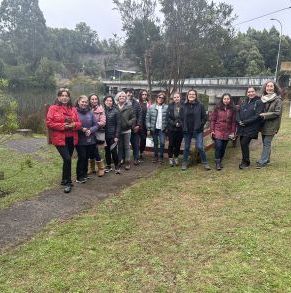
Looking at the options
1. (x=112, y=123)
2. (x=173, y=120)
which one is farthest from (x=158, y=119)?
(x=112, y=123)

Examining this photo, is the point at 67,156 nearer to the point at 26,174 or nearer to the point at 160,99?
the point at 26,174

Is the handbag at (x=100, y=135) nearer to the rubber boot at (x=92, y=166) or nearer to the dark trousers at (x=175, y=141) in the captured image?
Result: the rubber boot at (x=92, y=166)

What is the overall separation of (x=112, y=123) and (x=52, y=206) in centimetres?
220

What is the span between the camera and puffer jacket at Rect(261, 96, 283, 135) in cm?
682

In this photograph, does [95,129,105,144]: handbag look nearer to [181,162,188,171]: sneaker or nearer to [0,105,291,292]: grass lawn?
[0,105,291,292]: grass lawn

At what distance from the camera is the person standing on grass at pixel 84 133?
652 centimetres

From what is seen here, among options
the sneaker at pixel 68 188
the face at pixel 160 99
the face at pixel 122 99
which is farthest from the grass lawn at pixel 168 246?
the face at pixel 160 99

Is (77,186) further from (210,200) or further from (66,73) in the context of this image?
(66,73)

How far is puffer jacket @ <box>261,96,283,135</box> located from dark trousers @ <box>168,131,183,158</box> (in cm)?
159

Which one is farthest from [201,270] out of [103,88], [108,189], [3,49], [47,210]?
[3,49]

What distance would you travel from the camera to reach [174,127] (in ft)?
24.3

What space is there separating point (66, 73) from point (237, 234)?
85507 millimetres

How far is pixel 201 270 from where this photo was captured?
3.54m

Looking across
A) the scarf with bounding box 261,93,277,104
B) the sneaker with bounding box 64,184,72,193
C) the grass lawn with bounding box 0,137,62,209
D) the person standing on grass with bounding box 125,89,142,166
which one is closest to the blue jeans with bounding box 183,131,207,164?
the person standing on grass with bounding box 125,89,142,166
